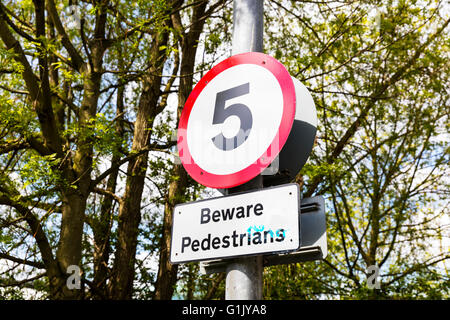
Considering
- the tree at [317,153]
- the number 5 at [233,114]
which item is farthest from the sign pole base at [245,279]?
the tree at [317,153]

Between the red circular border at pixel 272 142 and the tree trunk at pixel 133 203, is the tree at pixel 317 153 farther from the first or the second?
the red circular border at pixel 272 142

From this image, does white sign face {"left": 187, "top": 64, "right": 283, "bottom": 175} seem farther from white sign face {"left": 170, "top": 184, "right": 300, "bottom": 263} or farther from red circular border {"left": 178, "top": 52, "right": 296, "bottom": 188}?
white sign face {"left": 170, "top": 184, "right": 300, "bottom": 263}

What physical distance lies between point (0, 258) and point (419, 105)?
26.6 feet

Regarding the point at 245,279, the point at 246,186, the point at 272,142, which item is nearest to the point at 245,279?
the point at 245,279

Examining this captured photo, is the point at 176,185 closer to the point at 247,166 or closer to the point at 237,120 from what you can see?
the point at 237,120

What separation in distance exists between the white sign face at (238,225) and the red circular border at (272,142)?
0.10 metres

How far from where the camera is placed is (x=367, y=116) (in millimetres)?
9445

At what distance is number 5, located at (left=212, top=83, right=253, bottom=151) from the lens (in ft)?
7.48

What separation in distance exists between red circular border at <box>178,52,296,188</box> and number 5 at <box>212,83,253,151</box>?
0.15m

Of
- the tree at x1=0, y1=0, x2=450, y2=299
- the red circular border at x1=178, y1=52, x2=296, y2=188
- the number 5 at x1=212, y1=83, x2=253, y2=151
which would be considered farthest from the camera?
the tree at x1=0, y1=0, x2=450, y2=299

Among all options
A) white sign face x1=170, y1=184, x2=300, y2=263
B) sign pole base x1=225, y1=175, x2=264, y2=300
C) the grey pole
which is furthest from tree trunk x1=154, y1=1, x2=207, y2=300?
sign pole base x1=225, y1=175, x2=264, y2=300

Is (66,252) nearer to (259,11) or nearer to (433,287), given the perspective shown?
(259,11)
